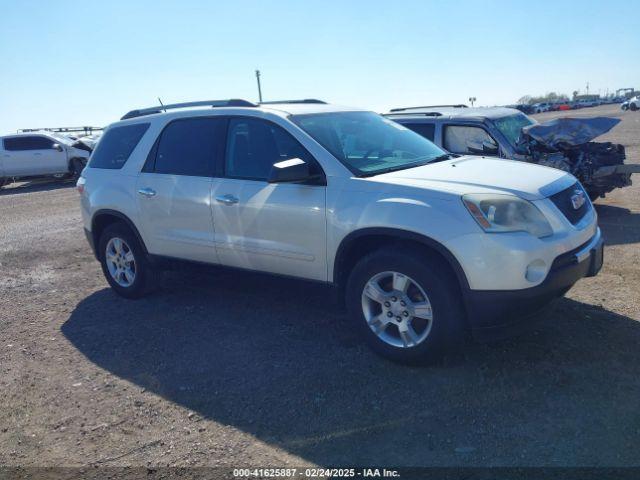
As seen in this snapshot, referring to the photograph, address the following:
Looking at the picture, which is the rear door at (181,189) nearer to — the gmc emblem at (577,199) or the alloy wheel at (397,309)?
the alloy wheel at (397,309)

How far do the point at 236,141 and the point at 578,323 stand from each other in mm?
3194

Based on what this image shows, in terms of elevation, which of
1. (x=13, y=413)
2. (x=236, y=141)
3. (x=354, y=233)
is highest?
(x=236, y=141)

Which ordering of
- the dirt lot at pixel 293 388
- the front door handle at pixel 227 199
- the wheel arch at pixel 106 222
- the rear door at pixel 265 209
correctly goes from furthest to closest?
the wheel arch at pixel 106 222, the front door handle at pixel 227 199, the rear door at pixel 265 209, the dirt lot at pixel 293 388

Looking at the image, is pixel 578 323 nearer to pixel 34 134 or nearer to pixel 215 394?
pixel 215 394

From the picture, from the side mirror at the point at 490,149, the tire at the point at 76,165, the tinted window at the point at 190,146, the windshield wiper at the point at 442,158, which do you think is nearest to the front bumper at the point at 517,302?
the windshield wiper at the point at 442,158

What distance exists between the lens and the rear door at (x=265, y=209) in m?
4.38

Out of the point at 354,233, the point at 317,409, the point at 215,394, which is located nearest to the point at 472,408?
the point at 317,409

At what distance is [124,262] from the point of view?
6066 mm

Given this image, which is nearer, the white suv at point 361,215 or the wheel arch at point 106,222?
the white suv at point 361,215

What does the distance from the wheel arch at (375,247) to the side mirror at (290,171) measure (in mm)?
574

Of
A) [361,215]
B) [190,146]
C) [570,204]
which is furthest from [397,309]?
[190,146]

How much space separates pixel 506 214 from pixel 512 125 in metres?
5.44

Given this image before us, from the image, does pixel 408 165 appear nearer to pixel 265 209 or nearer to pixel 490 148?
pixel 265 209

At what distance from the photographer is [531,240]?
3.60 meters
